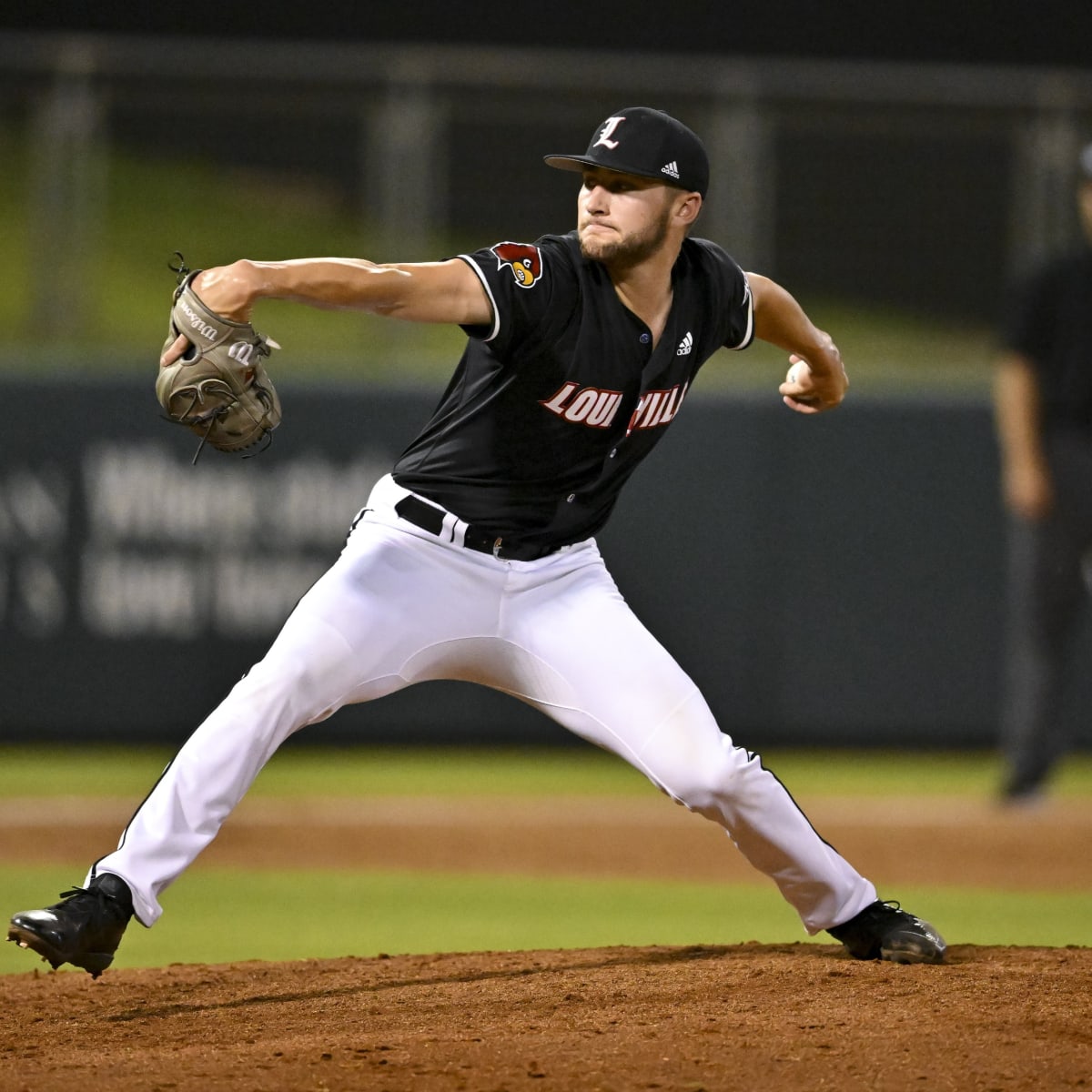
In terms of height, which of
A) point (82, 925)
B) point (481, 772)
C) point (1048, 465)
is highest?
point (1048, 465)

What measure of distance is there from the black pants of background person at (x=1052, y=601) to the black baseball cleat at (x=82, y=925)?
5026 millimetres

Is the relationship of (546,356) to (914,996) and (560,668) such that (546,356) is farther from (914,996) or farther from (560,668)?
(914,996)

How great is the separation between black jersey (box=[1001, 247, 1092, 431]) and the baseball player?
147 inches

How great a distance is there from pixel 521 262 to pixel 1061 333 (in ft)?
14.2

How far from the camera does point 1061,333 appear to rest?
7.52 meters

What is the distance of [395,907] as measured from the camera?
6.16 m

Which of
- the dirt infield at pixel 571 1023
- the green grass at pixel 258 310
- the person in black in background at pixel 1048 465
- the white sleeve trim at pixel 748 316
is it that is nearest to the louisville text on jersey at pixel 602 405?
the white sleeve trim at pixel 748 316

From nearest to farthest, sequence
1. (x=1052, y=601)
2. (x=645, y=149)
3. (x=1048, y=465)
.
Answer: (x=645, y=149), (x=1048, y=465), (x=1052, y=601)

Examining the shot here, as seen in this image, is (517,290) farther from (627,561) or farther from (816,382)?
(627,561)

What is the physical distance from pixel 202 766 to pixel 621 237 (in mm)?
1340

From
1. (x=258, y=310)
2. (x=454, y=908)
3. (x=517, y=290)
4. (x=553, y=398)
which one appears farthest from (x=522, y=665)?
(x=258, y=310)

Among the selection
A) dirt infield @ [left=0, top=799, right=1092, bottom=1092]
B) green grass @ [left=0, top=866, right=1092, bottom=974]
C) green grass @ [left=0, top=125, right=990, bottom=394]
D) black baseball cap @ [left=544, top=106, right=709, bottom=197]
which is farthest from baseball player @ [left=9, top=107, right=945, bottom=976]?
green grass @ [left=0, top=125, right=990, bottom=394]

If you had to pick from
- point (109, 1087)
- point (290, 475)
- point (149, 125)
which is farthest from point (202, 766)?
point (149, 125)

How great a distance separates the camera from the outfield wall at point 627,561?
9008mm
